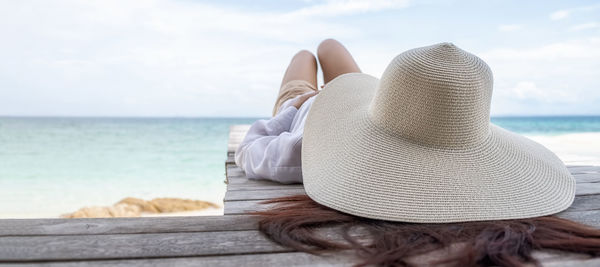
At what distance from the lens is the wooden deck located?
0.88 metres

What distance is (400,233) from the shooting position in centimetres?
101

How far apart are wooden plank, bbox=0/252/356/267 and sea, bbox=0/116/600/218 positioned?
2615 millimetres

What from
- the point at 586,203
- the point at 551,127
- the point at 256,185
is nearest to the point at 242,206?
the point at 256,185

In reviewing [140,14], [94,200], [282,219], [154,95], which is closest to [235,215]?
[282,219]

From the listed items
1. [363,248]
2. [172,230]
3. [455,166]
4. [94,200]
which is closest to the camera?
[363,248]

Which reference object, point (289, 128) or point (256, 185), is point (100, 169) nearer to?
point (289, 128)

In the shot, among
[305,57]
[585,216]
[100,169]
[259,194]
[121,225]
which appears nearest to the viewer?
[121,225]

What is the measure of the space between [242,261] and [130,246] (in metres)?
0.29

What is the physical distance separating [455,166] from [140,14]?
20681 millimetres

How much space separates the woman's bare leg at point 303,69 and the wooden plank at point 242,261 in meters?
2.44

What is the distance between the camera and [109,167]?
12.6m

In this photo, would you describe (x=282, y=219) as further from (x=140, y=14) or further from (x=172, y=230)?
(x=140, y=14)

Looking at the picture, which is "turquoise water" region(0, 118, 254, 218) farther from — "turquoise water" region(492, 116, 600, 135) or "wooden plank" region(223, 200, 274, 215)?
"turquoise water" region(492, 116, 600, 135)

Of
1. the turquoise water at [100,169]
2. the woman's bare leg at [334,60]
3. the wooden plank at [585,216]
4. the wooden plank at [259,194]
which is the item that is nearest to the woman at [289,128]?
the woman's bare leg at [334,60]
